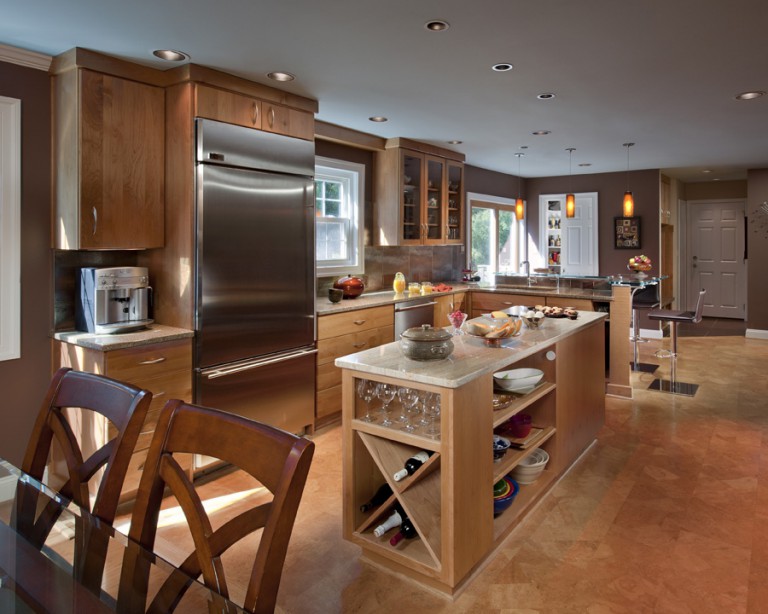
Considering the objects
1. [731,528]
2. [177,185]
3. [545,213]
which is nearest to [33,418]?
[177,185]

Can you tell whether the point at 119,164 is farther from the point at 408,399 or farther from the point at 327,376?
the point at 408,399

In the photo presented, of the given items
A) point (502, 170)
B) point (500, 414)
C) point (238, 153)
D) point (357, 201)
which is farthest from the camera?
point (502, 170)

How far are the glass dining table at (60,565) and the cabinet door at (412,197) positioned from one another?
4298mm

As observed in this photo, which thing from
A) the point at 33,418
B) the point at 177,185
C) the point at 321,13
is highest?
the point at 321,13

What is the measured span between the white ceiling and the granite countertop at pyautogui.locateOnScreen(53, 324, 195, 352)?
1513 millimetres

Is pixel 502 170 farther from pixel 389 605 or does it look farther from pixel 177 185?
pixel 389 605

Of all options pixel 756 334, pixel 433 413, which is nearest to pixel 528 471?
pixel 433 413

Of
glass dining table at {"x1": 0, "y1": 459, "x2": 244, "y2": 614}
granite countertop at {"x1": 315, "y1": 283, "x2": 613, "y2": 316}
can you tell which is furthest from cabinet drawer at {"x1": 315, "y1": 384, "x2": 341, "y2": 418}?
glass dining table at {"x1": 0, "y1": 459, "x2": 244, "y2": 614}

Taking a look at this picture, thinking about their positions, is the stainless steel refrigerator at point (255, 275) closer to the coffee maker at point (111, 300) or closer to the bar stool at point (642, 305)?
the coffee maker at point (111, 300)

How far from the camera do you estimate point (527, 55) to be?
3.04 m

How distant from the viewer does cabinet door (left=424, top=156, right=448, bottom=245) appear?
578cm

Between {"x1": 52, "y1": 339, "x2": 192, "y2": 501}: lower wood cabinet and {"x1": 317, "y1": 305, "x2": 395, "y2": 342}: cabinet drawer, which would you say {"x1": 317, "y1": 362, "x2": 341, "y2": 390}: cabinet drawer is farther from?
{"x1": 52, "y1": 339, "x2": 192, "y2": 501}: lower wood cabinet

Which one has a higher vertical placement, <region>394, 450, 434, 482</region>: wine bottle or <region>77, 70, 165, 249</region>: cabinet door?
<region>77, 70, 165, 249</region>: cabinet door

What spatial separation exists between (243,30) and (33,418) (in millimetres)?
2415
